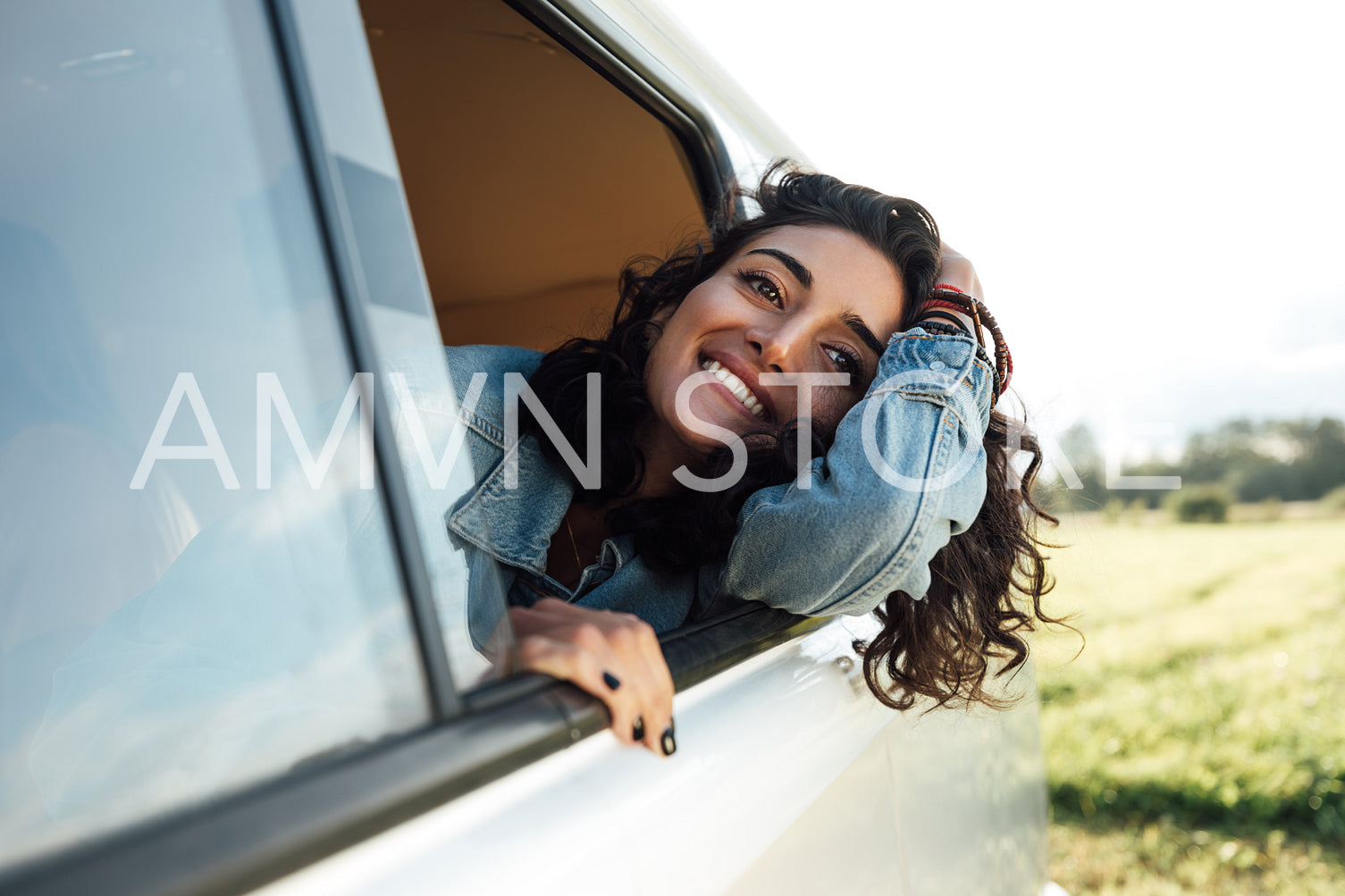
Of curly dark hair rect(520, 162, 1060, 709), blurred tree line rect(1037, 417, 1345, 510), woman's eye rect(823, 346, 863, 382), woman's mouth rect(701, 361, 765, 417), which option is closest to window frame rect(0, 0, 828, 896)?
curly dark hair rect(520, 162, 1060, 709)

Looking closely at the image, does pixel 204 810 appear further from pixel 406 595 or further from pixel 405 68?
pixel 405 68

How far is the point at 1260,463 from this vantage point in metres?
14.9

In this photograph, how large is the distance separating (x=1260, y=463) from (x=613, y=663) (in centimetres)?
1757

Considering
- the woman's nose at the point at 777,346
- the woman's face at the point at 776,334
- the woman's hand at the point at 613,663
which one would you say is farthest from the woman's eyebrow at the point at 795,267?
the woman's hand at the point at 613,663

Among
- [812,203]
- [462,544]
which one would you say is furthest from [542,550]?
[812,203]

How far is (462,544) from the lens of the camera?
74 centimetres

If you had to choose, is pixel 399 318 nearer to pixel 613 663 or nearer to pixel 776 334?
pixel 613 663

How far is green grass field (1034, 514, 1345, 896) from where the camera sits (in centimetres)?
386

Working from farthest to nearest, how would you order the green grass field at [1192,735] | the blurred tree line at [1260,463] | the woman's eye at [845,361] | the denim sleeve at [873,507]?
the blurred tree line at [1260,463]
the green grass field at [1192,735]
the woman's eye at [845,361]
the denim sleeve at [873,507]

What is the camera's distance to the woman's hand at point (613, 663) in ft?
2.49

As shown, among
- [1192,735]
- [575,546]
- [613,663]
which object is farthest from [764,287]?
[1192,735]

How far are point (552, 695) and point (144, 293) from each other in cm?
45

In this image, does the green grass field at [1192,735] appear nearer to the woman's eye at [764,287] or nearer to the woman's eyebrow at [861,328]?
the woman's eyebrow at [861,328]

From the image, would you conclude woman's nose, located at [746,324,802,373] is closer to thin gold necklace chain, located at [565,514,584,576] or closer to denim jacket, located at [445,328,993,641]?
denim jacket, located at [445,328,993,641]
